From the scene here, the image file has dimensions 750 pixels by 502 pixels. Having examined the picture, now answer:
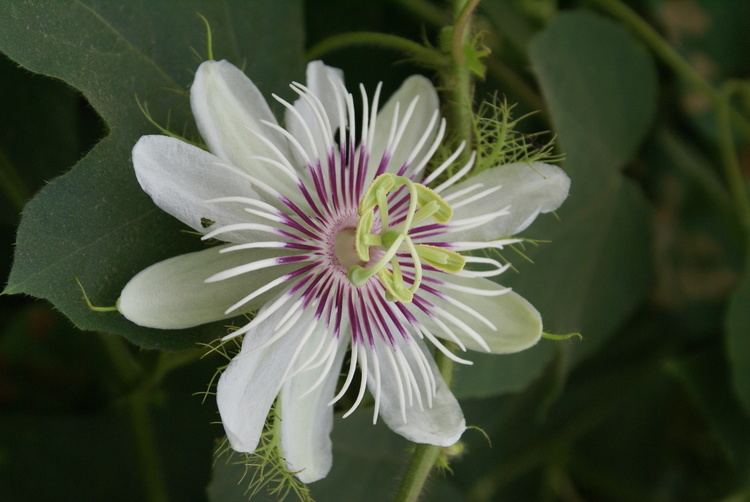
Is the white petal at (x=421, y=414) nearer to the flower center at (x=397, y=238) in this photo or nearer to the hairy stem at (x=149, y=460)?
the flower center at (x=397, y=238)

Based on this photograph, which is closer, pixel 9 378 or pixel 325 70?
pixel 325 70

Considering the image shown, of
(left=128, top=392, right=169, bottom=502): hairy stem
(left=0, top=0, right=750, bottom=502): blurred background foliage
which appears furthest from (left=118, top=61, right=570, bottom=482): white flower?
(left=128, top=392, right=169, bottom=502): hairy stem

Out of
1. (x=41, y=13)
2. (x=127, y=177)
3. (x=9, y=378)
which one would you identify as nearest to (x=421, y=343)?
(x=127, y=177)

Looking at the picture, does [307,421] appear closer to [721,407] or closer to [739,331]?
[739,331]

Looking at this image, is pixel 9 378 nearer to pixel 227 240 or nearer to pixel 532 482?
pixel 227 240

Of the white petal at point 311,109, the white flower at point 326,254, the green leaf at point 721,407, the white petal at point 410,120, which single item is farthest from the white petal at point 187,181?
the green leaf at point 721,407

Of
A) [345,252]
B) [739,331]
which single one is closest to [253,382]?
[345,252]
